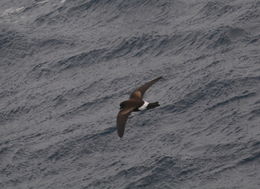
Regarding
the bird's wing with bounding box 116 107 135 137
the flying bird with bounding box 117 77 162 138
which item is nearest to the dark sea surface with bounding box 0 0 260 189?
the flying bird with bounding box 117 77 162 138

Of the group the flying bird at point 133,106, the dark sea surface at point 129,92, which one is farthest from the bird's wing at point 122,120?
the dark sea surface at point 129,92

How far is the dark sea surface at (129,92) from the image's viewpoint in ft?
99.2

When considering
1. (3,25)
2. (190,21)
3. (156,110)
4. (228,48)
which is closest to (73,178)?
(156,110)

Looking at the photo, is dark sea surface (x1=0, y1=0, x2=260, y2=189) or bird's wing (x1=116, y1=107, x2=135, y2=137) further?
dark sea surface (x1=0, y1=0, x2=260, y2=189)

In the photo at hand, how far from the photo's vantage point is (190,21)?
40.8m

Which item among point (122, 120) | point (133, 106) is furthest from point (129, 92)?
point (122, 120)

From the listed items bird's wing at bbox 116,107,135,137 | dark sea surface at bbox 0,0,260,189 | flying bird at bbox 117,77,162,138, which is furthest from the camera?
dark sea surface at bbox 0,0,260,189

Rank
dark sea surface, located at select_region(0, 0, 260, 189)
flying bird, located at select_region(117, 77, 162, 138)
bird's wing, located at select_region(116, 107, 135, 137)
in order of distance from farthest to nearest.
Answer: dark sea surface, located at select_region(0, 0, 260, 189) → flying bird, located at select_region(117, 77, 162, 138) → bird's wing, located at select_region(116, 107, 135, 137)

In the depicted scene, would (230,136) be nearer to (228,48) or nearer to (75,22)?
(228,48)

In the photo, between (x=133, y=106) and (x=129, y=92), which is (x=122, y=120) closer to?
(x=133, y=106)

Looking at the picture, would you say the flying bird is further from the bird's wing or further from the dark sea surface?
the dark sea surface

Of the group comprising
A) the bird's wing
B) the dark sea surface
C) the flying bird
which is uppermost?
the bird's wing

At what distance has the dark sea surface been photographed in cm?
3025

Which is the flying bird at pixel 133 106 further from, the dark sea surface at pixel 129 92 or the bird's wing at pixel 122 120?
the dark sea surface at pixel 129 92
